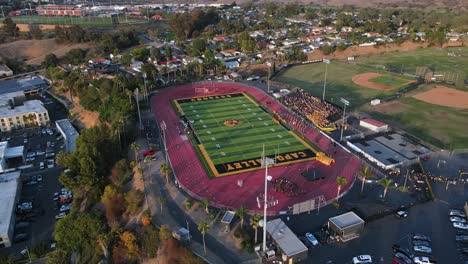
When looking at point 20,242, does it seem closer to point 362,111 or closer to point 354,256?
point 354,256

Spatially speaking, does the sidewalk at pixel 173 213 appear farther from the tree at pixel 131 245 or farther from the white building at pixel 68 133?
the white building at pixel 68 133

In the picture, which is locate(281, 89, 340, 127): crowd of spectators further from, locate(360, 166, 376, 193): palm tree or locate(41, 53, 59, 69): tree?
locate(41, 53, 59, 69): tree

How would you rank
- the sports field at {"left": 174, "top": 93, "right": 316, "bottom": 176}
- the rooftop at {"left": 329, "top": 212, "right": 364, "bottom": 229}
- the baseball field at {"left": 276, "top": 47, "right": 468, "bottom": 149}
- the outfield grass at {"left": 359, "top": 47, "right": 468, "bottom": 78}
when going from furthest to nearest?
the outfield grass at {"left": 359, "top": 47, "right": 468, "bottom": 78}, the baseball field at {"left": 276, "top": 47, "right": 468, "bottom": 149}, the sports field at {"left": 174, "top": 93, "right": 316, "bottom": 176}, the rooftop at {"left": 329, "top": 212, "right": 364, "bottom": 229}

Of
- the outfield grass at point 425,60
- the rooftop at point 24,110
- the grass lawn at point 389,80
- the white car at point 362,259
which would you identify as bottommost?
the white car at point 362,259

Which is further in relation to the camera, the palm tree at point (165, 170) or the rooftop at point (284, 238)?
the palm tree at point (165, 170)

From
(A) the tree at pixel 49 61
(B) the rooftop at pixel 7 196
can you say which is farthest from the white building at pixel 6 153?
(A) the tree at pixel 49 61

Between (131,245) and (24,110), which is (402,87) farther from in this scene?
(24,110)

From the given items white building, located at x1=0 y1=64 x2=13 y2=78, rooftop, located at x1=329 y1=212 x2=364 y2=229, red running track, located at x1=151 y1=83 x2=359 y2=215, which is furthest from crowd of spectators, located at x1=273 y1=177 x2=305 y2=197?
white building, located at x1=0 y1=64 x2=13 y2=78
